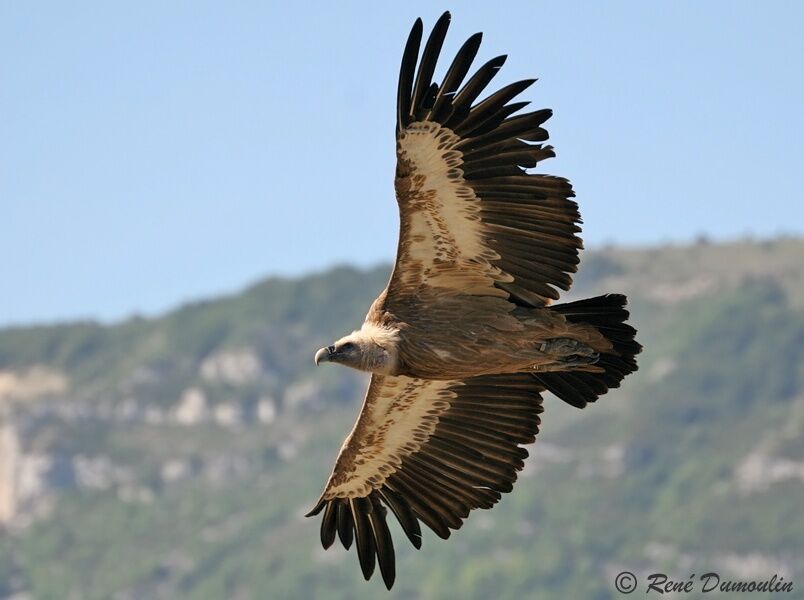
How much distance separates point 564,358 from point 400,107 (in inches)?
137

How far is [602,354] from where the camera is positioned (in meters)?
21.9

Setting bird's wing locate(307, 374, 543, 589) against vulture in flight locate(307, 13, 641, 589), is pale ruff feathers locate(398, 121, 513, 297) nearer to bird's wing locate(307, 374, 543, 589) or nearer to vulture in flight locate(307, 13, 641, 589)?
vulture in flight locate(307, 13, 641, 589)

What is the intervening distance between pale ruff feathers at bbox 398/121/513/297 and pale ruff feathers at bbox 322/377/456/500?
1933 millimetres

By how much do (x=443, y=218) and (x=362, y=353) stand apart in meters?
1.71

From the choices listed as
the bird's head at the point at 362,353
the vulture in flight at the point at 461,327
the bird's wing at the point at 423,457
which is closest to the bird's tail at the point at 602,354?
the vulture in flight at the point at 461,327

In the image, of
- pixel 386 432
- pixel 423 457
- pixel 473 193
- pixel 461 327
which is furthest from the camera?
pixel 423 457

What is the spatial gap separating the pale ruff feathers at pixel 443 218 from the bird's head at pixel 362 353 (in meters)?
0.93

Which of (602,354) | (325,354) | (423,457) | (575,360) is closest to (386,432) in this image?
(423,457)

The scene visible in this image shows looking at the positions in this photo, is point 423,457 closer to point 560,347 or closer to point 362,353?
point 362,353

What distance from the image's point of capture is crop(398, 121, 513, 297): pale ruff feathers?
2050cm

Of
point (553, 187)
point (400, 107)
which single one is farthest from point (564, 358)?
point (400, 107)

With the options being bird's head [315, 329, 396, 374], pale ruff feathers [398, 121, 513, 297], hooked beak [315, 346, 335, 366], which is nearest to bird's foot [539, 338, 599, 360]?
pale ruff feathers [398, 121, 513, 297]

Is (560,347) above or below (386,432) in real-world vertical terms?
above

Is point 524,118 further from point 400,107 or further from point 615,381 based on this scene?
point 615,381
